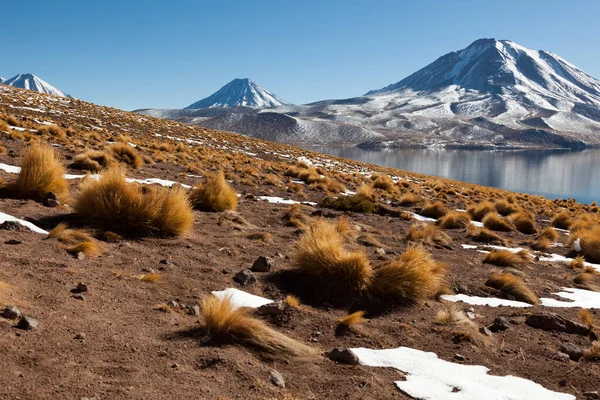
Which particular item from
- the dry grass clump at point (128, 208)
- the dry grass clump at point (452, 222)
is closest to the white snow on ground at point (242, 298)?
the dry grass clump at point (128, 208)

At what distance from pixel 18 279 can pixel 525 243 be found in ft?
33.7

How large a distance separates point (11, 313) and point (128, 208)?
3072 mm

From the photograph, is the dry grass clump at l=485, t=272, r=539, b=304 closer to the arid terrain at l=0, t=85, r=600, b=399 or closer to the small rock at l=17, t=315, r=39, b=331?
the arid terrain at l=0, t=85, r=600, b=399

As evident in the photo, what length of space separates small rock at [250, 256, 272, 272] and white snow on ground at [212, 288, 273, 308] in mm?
808

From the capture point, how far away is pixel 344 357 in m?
3.53

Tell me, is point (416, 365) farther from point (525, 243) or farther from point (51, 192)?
point (525, 243)

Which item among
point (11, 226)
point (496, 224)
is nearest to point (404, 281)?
point (11, 226)

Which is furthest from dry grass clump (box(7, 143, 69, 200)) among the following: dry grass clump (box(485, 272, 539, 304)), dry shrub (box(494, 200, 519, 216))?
dry shrub (box(494, 200, 519, 216))

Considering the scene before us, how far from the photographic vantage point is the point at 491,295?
5977 millimetres

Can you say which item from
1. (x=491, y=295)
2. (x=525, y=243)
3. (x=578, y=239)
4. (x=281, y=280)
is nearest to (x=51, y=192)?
(x=281, y=280)

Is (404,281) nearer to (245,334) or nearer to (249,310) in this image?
(249,310)

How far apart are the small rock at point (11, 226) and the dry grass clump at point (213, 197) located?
349 centimetres

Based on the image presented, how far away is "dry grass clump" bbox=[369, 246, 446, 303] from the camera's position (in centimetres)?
518

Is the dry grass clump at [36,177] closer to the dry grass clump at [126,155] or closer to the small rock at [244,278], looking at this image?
the small rock at [244,278]
